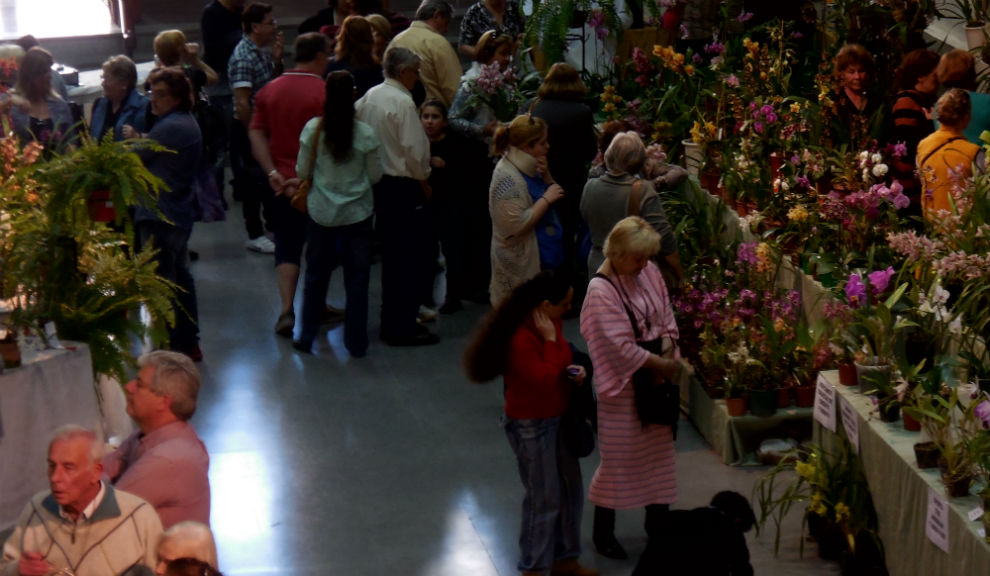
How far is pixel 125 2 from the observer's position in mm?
13180

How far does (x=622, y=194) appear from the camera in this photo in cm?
598

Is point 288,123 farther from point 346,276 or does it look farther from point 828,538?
point 828,538

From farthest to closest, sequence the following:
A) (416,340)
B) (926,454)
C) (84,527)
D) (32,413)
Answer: (416,340), (32,413), (926,454), (84,527)

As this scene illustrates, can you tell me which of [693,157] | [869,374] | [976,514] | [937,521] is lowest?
[937,521]

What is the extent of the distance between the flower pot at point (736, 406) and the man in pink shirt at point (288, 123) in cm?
277

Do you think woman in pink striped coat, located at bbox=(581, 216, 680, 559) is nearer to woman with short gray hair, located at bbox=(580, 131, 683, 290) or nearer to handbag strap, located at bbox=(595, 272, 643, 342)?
handbag strap, located at bbox=(595, 272, 643, 342)

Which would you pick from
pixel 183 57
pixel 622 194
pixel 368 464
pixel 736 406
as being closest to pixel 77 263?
pixel 368 464

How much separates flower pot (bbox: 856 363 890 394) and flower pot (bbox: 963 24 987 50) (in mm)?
3267

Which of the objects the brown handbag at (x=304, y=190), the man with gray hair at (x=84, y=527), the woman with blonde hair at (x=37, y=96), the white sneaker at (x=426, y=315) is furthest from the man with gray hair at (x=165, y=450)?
the woman with blonde hair at (x=37, y=96)

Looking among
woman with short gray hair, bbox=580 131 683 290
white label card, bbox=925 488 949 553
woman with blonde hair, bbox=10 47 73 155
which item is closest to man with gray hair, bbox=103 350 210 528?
white label card, bbox=925 488 949 553

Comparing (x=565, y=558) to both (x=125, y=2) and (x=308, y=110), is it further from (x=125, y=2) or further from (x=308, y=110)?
(x=125, y=2)

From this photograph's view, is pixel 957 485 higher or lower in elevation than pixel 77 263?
lower

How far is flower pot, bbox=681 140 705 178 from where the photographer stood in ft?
25.3

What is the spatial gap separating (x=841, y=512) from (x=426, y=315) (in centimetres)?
353
